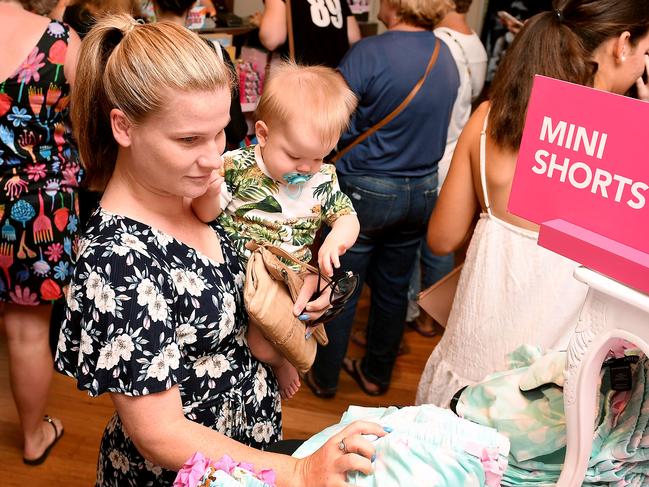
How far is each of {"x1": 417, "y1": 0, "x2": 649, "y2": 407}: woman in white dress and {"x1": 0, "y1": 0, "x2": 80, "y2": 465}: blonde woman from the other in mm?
1279

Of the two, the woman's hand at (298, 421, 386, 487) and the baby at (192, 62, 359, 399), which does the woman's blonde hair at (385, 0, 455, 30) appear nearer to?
the baby at (192, 62, 359, 399)

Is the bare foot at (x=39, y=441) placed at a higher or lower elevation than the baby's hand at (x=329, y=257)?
lower

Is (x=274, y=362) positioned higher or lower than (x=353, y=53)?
lower

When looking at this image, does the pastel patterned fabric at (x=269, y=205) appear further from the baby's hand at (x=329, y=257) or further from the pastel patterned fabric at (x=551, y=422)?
the pastel patterned fabric at (x=551, y=422)

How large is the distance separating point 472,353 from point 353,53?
133cm

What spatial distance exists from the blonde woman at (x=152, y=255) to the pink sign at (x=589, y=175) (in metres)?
0.39

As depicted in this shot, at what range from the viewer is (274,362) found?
1456mm

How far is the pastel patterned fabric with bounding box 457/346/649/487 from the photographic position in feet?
3.20

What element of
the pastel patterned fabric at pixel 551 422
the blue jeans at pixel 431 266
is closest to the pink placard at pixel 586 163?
the pastel patterned fabric at pixel 551 422

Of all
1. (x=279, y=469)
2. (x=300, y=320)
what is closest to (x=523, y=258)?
(x=300, y=320)

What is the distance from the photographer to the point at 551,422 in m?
1.04

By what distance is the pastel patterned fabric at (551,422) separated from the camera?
98 centimetres

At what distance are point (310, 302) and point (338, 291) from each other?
2.9 inches

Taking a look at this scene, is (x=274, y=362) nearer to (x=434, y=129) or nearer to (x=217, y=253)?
(x=217, y=253)
